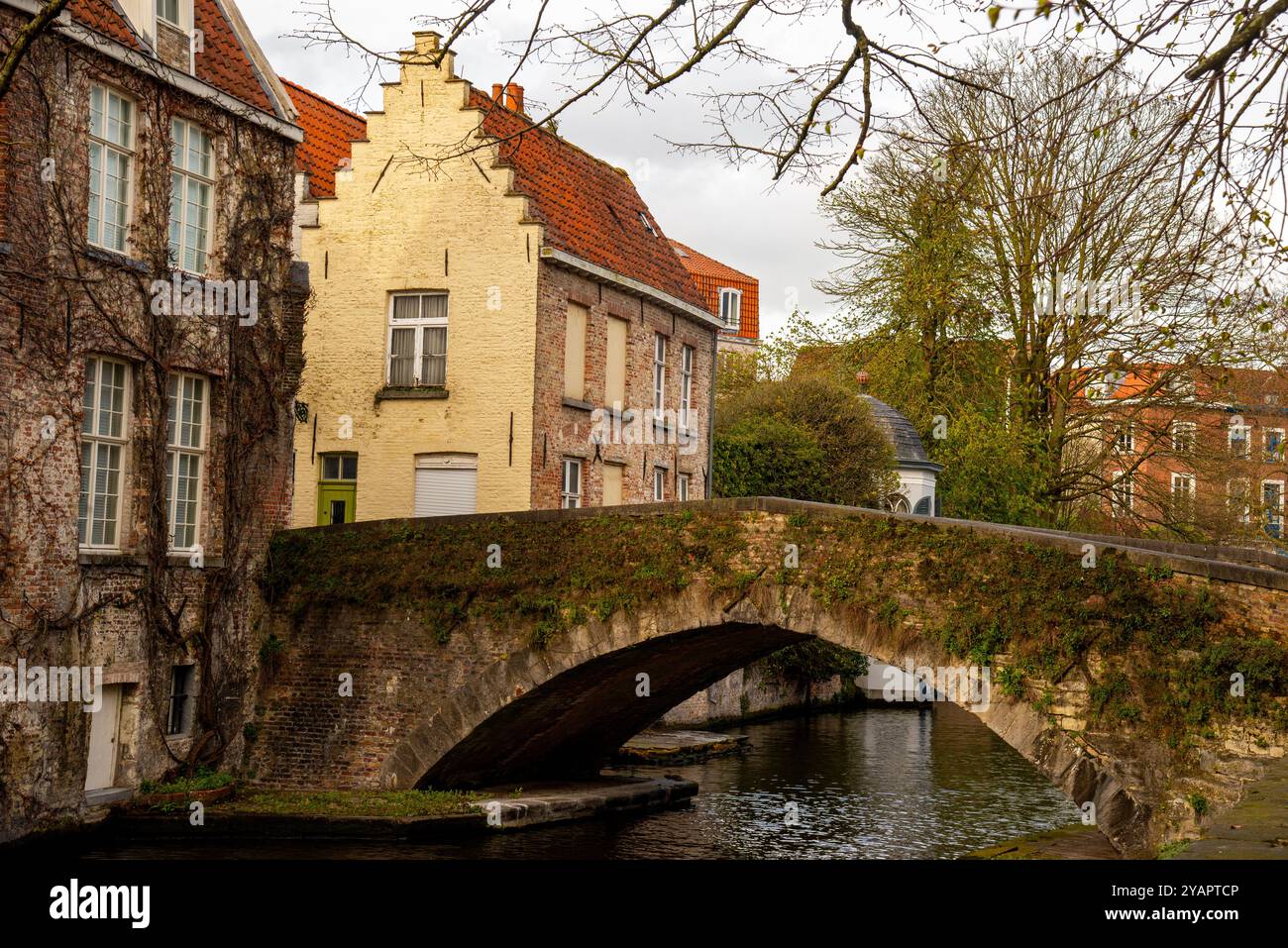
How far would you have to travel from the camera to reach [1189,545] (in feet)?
45.3

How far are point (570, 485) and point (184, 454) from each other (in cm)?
631

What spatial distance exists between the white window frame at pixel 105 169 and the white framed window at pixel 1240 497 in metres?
17.5

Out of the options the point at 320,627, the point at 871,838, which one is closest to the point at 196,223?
the point at 320,627

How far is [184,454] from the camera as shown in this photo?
14.3 m

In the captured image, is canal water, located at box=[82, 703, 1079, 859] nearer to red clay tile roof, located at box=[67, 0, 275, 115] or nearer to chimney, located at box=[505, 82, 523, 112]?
red clay tile roof, located at box=[67, 0, 275, 115]

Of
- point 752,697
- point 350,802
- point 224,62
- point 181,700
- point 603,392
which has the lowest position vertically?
point 752,697

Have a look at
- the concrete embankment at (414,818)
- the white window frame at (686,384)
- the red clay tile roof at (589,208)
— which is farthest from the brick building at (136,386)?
the white window frame at (686,384)

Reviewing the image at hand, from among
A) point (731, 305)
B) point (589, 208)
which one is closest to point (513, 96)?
point (589, 208)

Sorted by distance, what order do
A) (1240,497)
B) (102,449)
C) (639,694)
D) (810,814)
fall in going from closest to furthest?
(102,449), (810,814), (639,694), (1240,497)

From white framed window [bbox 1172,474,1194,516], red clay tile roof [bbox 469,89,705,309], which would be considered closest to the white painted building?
white framed window [bbox 1172,474,1194,516]

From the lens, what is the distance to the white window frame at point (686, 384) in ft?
73.6

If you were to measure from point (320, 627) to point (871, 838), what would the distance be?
6151 millimetres

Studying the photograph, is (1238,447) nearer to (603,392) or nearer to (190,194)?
(603,392)

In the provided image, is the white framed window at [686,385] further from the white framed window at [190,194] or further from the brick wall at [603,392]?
the white framed window at [190,194]
